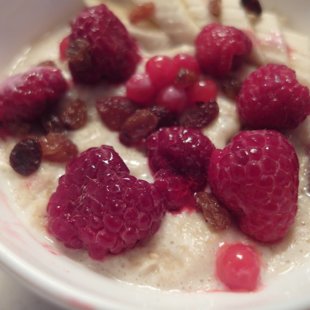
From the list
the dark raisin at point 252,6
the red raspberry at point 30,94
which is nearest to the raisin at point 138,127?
the red raspberry at point 30,94

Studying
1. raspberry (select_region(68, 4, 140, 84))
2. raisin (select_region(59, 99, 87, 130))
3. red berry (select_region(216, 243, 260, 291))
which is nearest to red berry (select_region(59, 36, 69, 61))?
raspberry (select_region(68, 4, 140, 84))

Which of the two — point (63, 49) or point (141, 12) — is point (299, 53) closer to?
point (141, 12)

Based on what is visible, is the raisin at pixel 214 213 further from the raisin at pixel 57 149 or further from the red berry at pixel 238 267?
the raisin at pixel 57 149

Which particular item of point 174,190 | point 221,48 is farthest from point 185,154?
point 221,48

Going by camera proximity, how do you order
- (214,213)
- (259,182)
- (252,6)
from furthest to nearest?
(252,6), (214,213), (259,182)

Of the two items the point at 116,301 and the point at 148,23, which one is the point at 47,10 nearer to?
the point at 148,23

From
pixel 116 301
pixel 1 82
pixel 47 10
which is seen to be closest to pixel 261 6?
pixel 47 10
